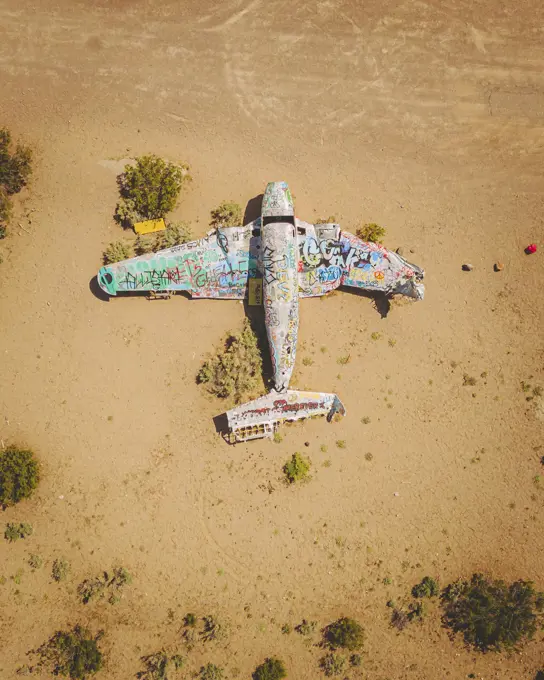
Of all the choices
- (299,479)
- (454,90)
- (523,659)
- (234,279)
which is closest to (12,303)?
(234,279)

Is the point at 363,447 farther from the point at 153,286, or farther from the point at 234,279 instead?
the point at 153,286

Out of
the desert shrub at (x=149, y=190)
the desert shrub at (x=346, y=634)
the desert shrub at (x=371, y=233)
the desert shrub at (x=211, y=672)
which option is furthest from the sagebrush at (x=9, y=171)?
the desert shrub at (x=346, y=634)

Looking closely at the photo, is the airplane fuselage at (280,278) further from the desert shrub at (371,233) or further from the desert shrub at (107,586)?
the desert shrub at (107,586)

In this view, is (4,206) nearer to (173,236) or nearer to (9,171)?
(9,171)

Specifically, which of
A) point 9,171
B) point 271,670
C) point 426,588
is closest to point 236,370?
point 426,588

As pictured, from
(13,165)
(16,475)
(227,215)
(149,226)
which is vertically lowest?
(16,475)

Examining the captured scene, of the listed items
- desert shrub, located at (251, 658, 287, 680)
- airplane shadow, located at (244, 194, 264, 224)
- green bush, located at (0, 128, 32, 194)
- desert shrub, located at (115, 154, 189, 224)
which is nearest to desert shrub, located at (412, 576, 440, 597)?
desert shrub, located at (251, 658, 287, 680)
